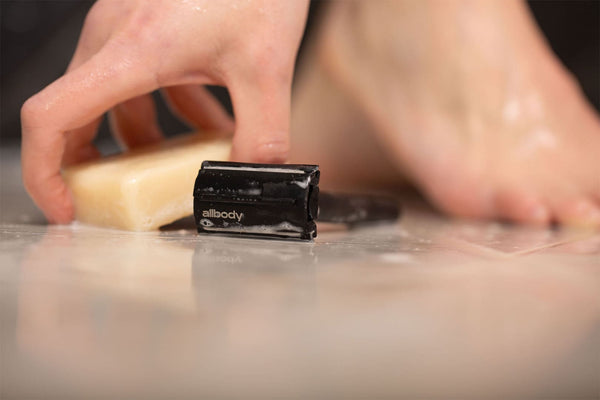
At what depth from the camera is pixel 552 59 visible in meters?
1.24

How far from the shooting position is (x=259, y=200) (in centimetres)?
66

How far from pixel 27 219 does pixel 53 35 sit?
4.25 feet

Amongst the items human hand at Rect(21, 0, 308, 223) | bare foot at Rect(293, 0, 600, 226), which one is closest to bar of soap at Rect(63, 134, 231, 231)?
human hand at Rect(21, 0, 308, 223)

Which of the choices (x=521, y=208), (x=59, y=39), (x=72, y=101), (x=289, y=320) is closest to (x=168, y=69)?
(x=72, y=101)

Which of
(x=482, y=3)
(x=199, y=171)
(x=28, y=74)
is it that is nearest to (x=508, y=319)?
(x=199, y=171)

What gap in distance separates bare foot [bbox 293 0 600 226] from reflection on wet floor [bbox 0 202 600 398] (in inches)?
18.0

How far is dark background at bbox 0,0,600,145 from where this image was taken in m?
1.89

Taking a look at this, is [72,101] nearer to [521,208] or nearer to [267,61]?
[267,61]

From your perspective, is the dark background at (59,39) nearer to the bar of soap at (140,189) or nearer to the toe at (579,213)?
the bar of soap at (140,189)

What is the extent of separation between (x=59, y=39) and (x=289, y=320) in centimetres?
176

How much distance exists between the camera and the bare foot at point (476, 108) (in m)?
1.11

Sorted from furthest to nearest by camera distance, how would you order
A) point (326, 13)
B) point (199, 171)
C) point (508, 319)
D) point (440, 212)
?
1. point (326, 13)
2. point (440, 212)
3. point (199, 171)
4. point (508, 319)

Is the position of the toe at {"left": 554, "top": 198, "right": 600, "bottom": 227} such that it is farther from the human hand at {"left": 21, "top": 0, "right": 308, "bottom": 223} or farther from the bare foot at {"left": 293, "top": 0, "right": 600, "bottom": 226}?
the human hand at {"left": 21, "top": 0, "right": 308, "bottom": 223}

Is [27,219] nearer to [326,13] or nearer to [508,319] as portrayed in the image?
[508,319]
